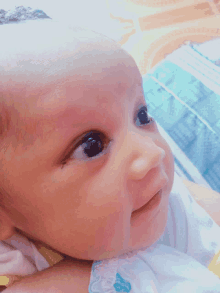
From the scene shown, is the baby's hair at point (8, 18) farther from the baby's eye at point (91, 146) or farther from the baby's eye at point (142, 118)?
the baby's eye at point (142, 118)

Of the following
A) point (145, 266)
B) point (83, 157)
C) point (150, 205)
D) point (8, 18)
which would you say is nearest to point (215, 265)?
point (145, 266)

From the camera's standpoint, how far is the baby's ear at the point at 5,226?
1.66 feet

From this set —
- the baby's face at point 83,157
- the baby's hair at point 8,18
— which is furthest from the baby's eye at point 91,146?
the baby's hair at point 8,18

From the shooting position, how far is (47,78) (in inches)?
16.3

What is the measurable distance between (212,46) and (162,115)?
0.40 metres

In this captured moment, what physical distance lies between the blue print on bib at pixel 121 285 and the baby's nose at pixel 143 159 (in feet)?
0.81

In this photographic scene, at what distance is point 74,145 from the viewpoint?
0.44 meters

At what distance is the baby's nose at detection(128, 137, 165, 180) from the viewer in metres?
0.44

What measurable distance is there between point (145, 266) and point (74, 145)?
339 mm

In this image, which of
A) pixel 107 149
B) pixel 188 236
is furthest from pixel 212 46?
pixel 107 149

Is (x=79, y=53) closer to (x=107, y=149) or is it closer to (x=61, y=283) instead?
(x=107, y=149)

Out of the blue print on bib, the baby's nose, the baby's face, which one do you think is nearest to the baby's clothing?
the blue print on bib

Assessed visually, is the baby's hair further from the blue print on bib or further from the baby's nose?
the blue print on bib

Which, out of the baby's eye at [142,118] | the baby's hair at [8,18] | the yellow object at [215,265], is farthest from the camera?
the yellow object at [215,265]
